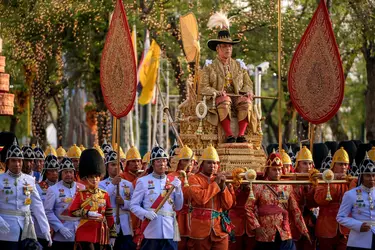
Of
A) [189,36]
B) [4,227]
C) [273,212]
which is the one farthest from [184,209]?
[189,36]

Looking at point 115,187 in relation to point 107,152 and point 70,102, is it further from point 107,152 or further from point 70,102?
point 70,102

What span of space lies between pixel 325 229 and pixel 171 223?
120 inches

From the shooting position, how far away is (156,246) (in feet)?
52.8

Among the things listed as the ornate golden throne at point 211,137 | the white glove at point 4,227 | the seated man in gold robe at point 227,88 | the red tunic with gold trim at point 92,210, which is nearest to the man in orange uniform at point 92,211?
the red tunic with gold trim at point 92,210

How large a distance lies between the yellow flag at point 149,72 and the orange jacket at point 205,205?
1592 centimetres

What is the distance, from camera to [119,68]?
18.6 meters

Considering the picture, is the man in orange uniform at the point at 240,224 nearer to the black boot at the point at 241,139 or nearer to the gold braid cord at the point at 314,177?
the gold braid cord at the point at 314,177

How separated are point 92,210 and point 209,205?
5.69 ft

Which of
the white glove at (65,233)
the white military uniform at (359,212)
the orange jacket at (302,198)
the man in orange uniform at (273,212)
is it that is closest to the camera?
the white military uniform at (359,212)

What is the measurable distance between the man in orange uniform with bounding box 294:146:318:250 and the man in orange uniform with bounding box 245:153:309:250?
420mm

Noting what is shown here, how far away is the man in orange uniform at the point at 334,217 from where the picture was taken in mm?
17781

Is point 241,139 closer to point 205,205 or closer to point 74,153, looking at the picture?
point 74,153

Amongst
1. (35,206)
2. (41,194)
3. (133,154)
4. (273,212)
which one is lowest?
(273,212)

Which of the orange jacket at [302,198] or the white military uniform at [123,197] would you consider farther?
the white military uniform at [123,197]
